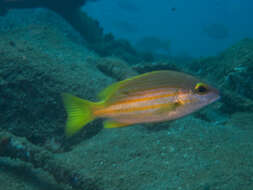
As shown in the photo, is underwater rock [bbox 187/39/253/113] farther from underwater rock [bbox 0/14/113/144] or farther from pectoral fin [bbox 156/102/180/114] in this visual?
pectoral fin [bbox 156/102/180/114]

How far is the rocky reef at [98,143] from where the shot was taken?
100 inches

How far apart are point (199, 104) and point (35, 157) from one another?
2255mm

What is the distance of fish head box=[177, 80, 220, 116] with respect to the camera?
177 cm

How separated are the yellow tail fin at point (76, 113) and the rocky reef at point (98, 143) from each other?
94 centimetres

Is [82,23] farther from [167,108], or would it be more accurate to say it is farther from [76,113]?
[167,108]

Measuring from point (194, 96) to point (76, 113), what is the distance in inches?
46.8

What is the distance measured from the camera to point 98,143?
3.36 m

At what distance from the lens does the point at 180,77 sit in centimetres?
179

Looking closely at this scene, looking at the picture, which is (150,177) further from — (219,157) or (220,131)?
(220,131)

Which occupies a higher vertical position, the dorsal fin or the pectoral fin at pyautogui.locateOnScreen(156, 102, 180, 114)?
the dorsal fin

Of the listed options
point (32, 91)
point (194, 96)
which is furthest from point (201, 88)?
point (32, 91)

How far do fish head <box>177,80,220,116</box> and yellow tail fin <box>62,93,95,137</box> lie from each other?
901mm

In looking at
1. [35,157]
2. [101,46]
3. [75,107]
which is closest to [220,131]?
[75,107]

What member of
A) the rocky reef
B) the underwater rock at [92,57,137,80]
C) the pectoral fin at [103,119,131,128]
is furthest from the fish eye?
the underwater rock at [92,57,137,80]
